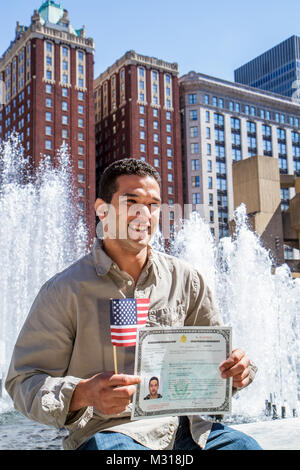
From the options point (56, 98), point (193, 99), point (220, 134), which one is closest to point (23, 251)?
point (56, 98)

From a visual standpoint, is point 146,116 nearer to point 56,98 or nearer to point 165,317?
point 56,98

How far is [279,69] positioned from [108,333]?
327 feet

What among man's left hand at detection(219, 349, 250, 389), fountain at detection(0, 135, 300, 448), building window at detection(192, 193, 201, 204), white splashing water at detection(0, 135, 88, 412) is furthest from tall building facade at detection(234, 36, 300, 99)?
man's left hand at detection(219, 349, 250, 389)

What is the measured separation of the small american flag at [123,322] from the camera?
1.60m

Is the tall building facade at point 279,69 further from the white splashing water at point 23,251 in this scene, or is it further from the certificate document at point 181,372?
the certificate document at point 181,372

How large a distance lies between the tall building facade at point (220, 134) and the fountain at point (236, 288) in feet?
144

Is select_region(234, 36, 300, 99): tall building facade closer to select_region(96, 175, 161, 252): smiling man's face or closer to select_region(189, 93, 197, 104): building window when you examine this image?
select_region(189, 93, 197, 104): building window

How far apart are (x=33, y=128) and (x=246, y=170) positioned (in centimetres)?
4117

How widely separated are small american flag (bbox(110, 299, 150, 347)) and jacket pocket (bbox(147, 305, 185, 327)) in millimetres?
174

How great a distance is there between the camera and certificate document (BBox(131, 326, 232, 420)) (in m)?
1.57

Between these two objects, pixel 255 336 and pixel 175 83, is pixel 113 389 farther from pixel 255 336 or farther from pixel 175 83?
pixel 175 83

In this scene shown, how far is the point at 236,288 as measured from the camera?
1236 centimetres

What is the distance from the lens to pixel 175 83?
63188 millimetres
